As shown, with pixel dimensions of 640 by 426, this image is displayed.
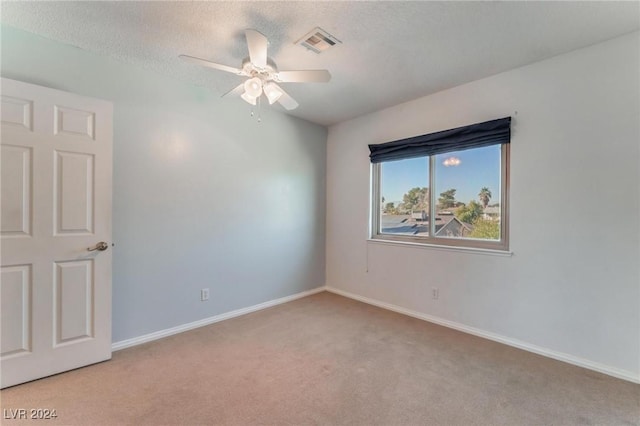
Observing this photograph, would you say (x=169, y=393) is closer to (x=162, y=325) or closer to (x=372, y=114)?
(x=162, y=325)

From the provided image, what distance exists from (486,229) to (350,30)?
90.7 inches

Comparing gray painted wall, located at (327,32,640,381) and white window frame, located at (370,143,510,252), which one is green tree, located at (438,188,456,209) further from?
gray painted wall, located at (327,32,640,381)

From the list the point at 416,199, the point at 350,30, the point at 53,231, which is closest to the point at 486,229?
the point at 416,199

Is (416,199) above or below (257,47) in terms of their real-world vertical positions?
below

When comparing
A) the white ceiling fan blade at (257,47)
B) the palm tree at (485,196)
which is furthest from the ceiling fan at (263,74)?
the palm tree at (485,196)

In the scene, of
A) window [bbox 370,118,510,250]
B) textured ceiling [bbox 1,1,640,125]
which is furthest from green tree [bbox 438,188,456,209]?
textured ceiling [bbox 1,1,640,125]

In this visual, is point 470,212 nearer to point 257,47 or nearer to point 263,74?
point 263,74

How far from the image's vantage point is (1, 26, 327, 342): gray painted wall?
7.95ft

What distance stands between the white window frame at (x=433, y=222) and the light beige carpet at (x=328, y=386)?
3.11 feet

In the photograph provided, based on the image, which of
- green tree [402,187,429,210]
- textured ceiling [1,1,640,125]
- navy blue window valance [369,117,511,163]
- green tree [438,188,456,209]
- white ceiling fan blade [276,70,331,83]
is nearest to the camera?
textured ceiling [1,1,640,125]

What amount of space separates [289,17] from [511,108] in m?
2.21

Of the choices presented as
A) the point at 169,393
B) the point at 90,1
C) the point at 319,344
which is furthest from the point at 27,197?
the point at 319,344

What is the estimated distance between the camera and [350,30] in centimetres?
202

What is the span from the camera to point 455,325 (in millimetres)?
2932
